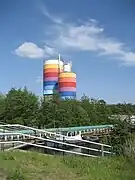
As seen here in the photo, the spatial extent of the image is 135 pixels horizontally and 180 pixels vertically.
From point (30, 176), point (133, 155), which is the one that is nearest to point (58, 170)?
point (30, 176)

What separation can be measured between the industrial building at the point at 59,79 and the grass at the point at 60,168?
175 ft

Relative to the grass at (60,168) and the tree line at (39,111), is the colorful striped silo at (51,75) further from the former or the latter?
the grass at (60,168)

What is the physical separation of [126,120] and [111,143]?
1.56 meters

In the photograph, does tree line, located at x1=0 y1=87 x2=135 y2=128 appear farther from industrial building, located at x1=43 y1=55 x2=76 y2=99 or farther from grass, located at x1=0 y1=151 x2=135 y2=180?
grass, located at x1=0 y1=151 x2=135 y2=180

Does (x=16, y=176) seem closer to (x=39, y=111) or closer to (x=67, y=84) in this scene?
(x=39, y=111)

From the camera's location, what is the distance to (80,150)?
15141 millimetres

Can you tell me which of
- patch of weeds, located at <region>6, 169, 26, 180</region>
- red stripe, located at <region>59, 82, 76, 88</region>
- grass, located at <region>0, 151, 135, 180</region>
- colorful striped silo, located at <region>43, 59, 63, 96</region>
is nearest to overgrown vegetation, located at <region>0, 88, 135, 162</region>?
red stripe, located at <region>59, 82, 76, 88</region>

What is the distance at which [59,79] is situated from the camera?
65938 mm

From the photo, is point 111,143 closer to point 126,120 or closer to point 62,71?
point 126,120

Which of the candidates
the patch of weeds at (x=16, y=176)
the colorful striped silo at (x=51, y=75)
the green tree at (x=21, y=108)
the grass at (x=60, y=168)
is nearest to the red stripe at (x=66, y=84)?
the colorful striped silo at (x=51, y=75)

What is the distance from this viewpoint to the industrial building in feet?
213

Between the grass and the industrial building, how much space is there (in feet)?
175

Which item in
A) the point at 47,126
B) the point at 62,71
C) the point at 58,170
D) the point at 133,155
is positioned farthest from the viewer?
the point at 62,71

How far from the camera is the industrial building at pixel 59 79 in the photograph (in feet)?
213
